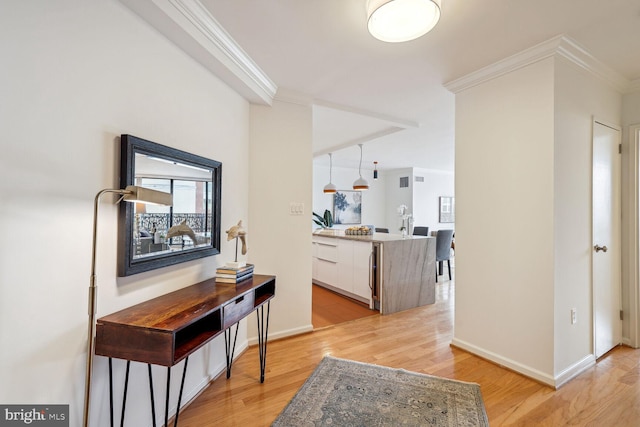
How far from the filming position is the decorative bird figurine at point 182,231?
1.71m

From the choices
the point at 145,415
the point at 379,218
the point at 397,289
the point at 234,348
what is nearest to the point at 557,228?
the point at 397,289

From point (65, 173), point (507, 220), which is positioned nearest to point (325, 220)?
point (507, 220)

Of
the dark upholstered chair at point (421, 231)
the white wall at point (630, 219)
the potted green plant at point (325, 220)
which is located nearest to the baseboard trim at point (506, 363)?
the white wall at point (630, 219)

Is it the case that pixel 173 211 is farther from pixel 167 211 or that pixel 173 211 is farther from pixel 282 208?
pixel 282 208

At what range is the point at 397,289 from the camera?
11.9 ft

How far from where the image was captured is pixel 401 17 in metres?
1.55

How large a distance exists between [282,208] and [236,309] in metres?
1.29

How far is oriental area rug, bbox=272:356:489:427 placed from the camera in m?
1.67

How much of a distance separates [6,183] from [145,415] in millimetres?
1309

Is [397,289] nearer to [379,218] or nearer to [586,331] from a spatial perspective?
[586,331]

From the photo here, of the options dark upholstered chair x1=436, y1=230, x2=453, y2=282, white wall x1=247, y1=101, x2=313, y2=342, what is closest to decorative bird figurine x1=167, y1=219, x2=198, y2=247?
white wall x1=247, y1=101, x2=313, y2=342

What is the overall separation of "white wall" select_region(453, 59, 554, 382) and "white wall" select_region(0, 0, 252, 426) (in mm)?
2295

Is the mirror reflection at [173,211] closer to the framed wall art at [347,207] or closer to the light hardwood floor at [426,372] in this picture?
the light hardwood floor at [426,372]

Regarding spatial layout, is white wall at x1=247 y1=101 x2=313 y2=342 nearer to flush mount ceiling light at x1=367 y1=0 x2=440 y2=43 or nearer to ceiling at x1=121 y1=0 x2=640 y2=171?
ceiling at x1=121 y1=0 x2=640 y2=171
